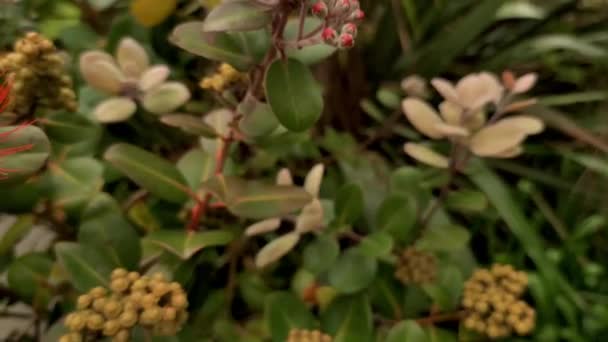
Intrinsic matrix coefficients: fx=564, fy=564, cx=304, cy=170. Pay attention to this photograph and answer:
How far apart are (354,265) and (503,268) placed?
149 millimetres

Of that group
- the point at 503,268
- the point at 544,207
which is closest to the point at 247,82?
the point at 503,268

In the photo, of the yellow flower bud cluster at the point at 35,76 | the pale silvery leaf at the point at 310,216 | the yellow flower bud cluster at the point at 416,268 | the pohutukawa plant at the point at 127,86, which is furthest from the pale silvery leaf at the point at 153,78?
the yellow flower bud cluster at the point at 416,268

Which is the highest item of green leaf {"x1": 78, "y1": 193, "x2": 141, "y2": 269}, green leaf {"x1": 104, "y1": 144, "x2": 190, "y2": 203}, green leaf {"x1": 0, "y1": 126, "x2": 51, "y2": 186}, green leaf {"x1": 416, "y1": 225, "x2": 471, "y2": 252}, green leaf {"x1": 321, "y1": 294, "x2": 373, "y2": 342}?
green leaf {"x1": 0, "y1": 126, "x2": 51, "y2": 186}

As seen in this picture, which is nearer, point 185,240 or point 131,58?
point 185,240

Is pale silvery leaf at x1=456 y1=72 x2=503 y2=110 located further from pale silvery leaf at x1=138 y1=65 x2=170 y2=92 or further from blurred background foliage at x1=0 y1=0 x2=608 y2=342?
pale silvery leaf at x1=138 y1=65 x2=170 y2=92

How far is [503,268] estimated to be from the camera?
565 mm

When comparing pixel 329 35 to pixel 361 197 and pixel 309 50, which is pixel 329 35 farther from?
pixel 361 197

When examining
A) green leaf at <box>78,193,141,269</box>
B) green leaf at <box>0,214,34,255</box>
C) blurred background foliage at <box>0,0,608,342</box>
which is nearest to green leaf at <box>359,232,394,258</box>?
blurred background foliage at <box>0,0,608,342</box>

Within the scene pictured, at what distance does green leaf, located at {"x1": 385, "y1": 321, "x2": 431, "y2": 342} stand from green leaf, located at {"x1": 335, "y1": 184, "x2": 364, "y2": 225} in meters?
0.12

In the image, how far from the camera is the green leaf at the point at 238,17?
367mm

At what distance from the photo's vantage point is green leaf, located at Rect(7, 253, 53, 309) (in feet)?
1.74

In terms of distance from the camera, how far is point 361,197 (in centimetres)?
58

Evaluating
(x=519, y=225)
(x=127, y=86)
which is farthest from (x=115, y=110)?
(x=519, y=225)

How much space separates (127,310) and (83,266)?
11cm
